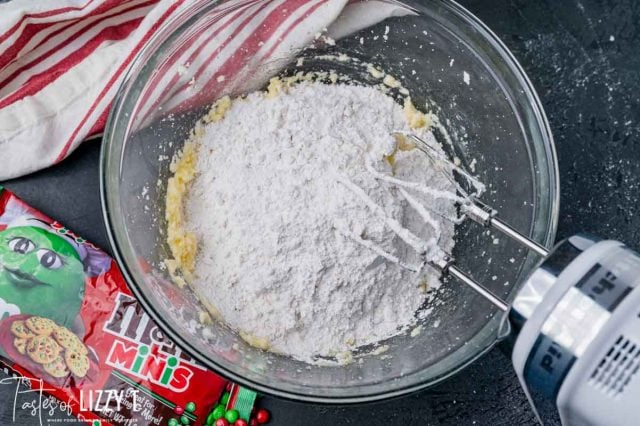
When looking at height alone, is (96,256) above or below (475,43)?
below

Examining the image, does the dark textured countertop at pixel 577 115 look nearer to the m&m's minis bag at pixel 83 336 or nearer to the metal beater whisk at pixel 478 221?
the m&m's minis bag at pixel 83 336

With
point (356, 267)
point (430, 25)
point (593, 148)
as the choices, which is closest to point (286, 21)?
point (430, 25)

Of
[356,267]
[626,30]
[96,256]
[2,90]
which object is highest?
[626,30]

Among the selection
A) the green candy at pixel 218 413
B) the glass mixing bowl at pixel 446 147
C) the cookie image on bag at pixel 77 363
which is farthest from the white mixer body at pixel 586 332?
the cookie image on bag at pixel 77 363

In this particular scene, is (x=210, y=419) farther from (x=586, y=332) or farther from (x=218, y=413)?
(x=586, y=332)

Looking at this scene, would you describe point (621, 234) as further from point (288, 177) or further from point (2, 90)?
point (2, 90)

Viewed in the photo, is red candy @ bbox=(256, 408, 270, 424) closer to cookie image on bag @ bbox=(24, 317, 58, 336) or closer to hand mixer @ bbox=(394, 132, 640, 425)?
cookie image on bag @ bbox=(24, 317, 58, 336)
